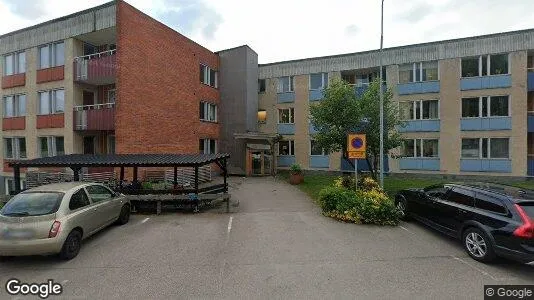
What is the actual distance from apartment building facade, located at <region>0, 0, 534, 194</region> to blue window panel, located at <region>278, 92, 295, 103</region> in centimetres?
10

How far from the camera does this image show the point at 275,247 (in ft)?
24.0

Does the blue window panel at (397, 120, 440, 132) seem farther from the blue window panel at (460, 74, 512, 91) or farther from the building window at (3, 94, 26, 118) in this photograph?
the building window at (3, 94, 26, 118)

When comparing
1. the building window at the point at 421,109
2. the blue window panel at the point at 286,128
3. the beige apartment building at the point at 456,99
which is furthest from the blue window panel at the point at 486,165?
the blue window panel at the point at 286,128

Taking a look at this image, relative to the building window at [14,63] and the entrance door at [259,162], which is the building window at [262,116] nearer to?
the entrance door at [259,162]

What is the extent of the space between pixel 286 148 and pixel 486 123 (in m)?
15.1

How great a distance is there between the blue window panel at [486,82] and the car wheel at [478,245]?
17.5 meters

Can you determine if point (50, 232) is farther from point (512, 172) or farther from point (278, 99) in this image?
point (512, 172)

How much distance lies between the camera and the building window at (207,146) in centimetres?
2277

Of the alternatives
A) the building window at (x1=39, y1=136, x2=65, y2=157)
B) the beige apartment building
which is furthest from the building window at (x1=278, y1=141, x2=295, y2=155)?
the building window at (x1=39, y1=136, x2=65, y2=157)

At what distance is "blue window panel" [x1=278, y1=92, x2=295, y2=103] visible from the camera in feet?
84.5

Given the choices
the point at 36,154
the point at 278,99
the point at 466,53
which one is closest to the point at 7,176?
the point at 36,154

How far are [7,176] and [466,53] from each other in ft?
108

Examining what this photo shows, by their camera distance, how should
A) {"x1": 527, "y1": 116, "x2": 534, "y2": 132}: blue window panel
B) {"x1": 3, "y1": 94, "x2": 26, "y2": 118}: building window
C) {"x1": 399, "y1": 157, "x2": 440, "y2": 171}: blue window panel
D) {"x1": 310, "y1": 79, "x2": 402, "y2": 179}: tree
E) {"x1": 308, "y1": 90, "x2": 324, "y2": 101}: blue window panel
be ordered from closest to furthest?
{"x1": 310, "y1": 79, "x2": 402, "y2": 179}: tree, {"x1": 527, "y1": 116, "x2": 534, "y2": 132}: blue window panel, {"x1": 3, "y1": 94, "x2": 26, "y2": 118}: building window, {"x1": 399, "y1": 157, "x2": 440, "y2": 171}: blue window panel, {"x1": 308, "y1": 90, "x2": 324, "y2": 101}: blue window panel

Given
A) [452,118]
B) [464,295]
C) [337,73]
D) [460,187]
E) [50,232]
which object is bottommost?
[464,295]
